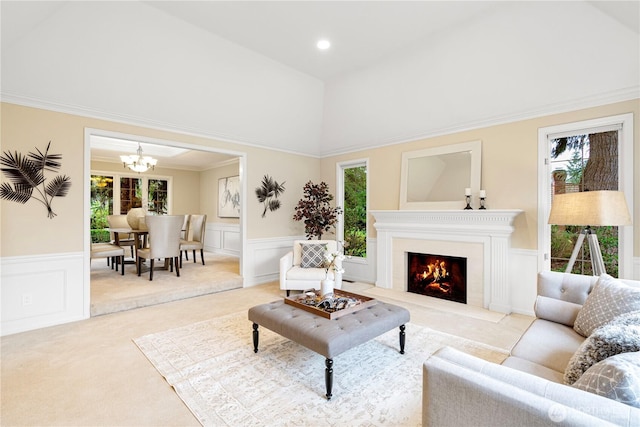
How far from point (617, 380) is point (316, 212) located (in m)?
4.71

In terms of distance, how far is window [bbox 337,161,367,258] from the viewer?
5.58 metres

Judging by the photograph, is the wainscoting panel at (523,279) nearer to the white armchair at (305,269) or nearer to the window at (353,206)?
the white armchair at (305,269)

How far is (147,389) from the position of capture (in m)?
2.16

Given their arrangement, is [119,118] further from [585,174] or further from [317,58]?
[585,174]

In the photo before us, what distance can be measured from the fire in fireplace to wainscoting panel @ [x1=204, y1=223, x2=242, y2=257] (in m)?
4.52

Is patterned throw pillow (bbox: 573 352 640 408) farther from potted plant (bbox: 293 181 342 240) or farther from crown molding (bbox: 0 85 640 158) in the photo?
potted plant (bbox: 293 181 342 240)

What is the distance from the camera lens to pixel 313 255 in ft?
15.4

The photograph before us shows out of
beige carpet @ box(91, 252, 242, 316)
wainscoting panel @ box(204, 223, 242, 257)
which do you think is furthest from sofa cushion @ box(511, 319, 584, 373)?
wainscoting panel @ box(204, 223, 242, 257)

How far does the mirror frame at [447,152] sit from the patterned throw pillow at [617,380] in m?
3.36

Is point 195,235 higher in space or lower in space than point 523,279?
→ higher

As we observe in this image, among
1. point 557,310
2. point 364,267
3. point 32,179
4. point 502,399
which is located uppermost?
point 32,179

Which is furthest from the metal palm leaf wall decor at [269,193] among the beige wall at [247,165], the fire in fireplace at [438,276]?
the fire in fireplace at [438,276]

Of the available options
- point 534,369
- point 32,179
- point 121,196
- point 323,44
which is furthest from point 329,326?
point 121,196

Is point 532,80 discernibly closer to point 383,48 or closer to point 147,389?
point 383,48
